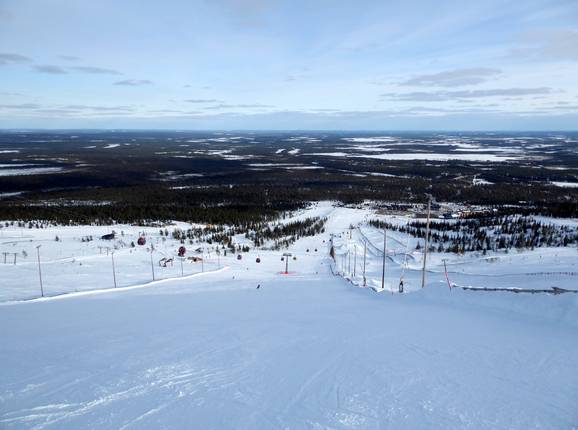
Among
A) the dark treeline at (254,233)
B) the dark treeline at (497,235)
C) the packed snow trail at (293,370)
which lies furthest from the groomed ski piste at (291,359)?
the dark treeline at (254,233)

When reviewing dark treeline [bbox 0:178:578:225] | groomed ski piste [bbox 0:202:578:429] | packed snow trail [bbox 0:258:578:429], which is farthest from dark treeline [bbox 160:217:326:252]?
packed snow trail [bbox 0:258:578:429]

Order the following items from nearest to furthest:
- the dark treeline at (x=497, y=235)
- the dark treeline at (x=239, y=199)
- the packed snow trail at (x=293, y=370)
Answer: the packed snow trail at (x=293, y=370)
the dark treeline at (x=497, y=235)
the dark treeline at (x=239, y=199)

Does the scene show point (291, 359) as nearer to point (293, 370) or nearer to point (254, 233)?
point (293, 370)

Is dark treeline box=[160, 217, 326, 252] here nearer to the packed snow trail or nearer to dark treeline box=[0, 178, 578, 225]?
dark treeline box=[0, 178, 578, 225]

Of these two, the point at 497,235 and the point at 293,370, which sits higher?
the point at 293,370

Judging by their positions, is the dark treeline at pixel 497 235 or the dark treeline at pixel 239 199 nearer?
the dark treeline at pixel 497 235

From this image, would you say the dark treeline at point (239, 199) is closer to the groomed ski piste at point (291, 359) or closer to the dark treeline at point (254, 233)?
the dark treeline at point (254, 233)

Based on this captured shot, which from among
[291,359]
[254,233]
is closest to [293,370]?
[291,359]
